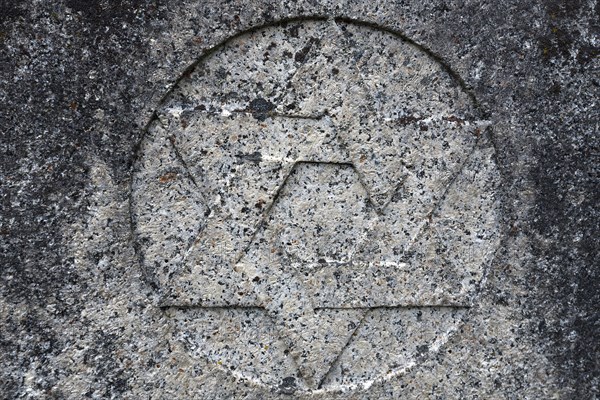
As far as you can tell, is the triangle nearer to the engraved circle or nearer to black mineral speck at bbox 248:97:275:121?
the engraved circle

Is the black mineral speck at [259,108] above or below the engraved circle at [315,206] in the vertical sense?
above

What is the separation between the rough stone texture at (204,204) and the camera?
112 cm

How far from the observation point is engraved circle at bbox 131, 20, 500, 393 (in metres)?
1.18

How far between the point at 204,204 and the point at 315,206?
0.21 meters

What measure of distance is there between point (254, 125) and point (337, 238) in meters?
0.27

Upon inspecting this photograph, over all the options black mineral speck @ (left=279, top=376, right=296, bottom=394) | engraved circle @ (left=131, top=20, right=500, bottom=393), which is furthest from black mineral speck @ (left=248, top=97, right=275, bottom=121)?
black mineral speck @ (left=279, top=376, right=296, bottom=394)

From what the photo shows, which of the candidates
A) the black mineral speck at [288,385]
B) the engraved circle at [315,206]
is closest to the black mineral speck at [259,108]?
the engraved circle at [315,206]

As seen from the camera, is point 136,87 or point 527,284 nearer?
point 136,87

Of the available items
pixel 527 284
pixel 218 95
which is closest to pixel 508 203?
pixel 527 284

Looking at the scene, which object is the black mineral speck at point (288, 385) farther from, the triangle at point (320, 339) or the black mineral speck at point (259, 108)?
the black mineral speck at point (259, 108)

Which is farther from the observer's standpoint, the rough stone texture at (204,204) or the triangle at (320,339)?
the triangle at (320,339)

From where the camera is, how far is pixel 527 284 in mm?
1322

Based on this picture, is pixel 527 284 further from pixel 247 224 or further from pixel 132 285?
pixel 132 285

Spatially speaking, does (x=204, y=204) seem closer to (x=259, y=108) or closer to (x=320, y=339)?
(x=259, y=108)
